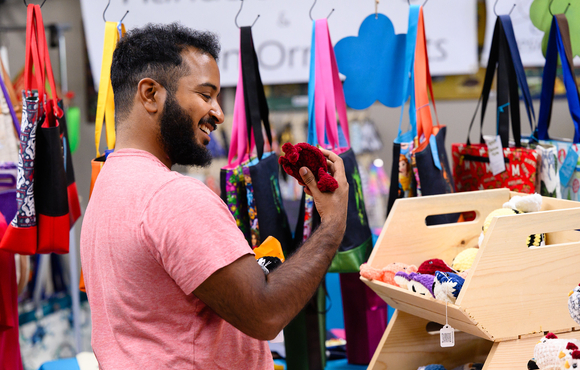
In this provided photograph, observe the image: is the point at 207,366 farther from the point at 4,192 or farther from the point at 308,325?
the point at 4,192

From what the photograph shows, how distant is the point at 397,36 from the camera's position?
1.84 m

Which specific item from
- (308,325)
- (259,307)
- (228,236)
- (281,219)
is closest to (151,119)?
(228,236)

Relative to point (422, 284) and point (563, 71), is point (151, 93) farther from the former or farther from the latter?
point (563, 71)

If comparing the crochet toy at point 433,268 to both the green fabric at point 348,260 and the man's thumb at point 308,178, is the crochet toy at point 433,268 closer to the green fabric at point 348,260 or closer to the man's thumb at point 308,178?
the green fabric at point 348,260

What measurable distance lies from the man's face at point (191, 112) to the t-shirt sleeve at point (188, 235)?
177 mm

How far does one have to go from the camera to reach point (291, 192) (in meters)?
2.49

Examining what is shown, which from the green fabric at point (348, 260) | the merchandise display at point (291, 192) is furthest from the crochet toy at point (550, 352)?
the green fabric at point (348, 260)

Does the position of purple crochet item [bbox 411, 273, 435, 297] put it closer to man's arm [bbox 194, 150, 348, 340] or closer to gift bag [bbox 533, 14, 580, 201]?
man's arm [bbox 194, 150, 348, 340]

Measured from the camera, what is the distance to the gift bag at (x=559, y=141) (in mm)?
1639

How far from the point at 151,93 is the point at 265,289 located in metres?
0.44

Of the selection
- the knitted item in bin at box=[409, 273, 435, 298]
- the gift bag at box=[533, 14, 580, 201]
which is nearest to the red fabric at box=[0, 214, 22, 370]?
the knitted item in bin at box=[409, 273, 435, 298]

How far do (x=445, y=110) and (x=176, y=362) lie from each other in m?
2.05

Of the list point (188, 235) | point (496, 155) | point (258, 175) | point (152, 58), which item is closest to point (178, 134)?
point (152, 58)

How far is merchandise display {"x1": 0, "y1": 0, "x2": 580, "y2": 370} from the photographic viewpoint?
889 mm
